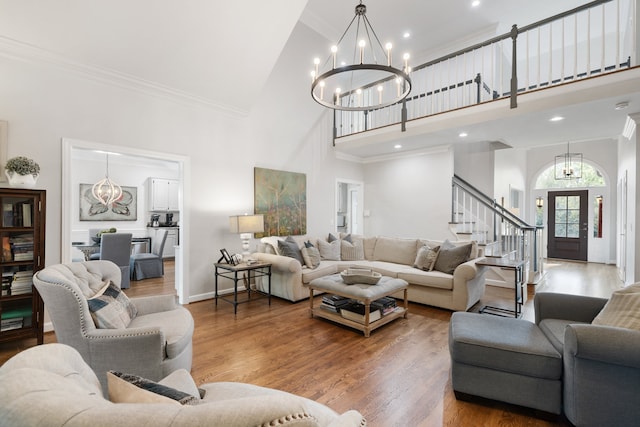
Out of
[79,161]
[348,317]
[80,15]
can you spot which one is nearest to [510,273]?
[348,317]

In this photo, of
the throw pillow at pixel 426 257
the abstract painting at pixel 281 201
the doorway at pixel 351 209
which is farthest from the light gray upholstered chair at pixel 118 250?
the throw pillow at pixel 426 257

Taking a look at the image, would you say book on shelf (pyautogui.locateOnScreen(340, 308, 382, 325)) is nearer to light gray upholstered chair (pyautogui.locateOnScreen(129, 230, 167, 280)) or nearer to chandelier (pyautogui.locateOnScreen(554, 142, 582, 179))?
light gray upholstered chair (pyautogui.locateOnScreen(129, 230, 167, 280))

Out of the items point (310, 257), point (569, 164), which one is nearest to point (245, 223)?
point (310, 257)

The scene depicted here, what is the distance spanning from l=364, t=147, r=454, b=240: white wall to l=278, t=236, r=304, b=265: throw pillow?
2991mm

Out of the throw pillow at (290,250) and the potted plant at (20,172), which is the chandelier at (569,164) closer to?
the throw pillow at (290,250)

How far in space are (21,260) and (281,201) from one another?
3480 mm

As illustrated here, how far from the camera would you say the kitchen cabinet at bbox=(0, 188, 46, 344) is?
8.93 ft

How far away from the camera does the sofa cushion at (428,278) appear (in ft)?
12.8

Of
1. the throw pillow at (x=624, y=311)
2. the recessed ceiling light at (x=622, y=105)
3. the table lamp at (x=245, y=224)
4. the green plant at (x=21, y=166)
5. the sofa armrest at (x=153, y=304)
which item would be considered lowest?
the sofa armrest at (x=153, y=304)

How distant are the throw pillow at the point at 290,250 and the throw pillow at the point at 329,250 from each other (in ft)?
2.09

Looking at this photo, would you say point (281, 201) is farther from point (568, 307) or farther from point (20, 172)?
point (568, 307)

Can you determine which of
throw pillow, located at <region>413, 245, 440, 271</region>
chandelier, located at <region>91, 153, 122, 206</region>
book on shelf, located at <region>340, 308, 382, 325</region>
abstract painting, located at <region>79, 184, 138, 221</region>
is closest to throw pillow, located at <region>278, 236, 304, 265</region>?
book on shelf, located at <region>340, 308, 382, 325</region>

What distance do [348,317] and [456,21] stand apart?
6161 millimetres

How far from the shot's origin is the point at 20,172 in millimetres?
2740
